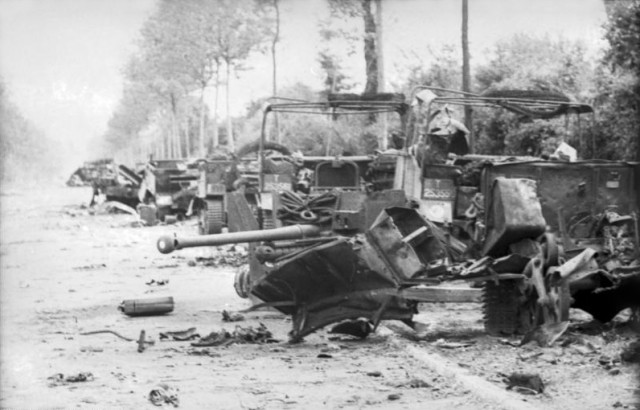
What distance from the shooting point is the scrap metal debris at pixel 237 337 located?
23.3ft

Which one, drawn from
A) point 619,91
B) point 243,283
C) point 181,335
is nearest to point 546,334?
point 181,335

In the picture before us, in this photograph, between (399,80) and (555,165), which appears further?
(399,80)

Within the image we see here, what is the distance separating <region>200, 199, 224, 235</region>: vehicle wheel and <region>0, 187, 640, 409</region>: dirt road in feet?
25.4

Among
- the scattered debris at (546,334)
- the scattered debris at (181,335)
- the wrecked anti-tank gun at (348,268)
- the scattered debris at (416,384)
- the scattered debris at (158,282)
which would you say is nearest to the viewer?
the scattered debris at (416,384)

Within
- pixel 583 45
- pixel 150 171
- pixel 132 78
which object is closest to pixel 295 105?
pixel 583 45

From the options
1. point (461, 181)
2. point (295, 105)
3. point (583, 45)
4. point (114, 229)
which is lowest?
point (114, 229)

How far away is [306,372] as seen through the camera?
6.10 metres

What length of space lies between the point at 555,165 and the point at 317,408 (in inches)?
176

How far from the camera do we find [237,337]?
7.29 m

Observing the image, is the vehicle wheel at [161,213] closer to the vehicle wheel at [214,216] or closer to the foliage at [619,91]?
the vehicle wheel at [214,216]

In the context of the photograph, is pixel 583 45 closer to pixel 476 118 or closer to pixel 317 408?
pixel 476 118

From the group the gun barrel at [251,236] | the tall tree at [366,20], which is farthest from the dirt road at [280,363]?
the tall tree at [366,20]

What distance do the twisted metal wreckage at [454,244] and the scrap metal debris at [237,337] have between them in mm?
234

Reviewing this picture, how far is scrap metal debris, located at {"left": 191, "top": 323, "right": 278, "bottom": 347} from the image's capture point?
23.3 ft
